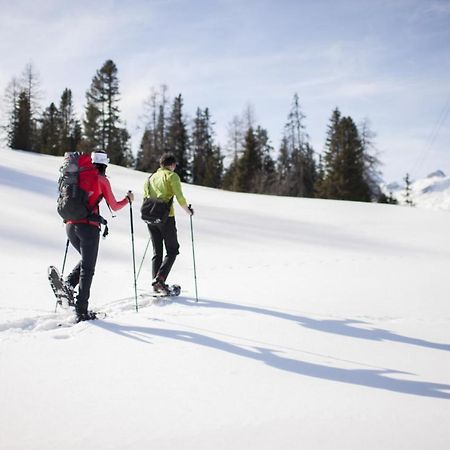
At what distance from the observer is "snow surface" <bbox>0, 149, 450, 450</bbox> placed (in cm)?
232

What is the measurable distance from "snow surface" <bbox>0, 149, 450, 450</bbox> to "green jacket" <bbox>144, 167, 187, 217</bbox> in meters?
1.49

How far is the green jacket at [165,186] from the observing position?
5.58 metres

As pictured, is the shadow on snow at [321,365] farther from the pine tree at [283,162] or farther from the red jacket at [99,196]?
the pine tree at [283,162]

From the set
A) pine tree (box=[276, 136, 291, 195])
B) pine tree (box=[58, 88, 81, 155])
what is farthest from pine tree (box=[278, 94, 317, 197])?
pine tree (box=[58, 88, 81, 155])

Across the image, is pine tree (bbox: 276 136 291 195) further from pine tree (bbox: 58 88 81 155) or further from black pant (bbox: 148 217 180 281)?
black pant (bbox: 148 217 180 281)

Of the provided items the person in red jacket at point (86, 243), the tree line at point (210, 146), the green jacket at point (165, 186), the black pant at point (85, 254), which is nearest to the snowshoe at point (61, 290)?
the person in red jacket at point (86, 243)

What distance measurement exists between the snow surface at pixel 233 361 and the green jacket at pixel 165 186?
1487mm

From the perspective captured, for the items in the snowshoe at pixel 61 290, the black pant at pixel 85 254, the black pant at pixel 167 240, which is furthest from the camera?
the black pant at pixel 167 240

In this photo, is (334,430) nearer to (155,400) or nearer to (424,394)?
(424,394)

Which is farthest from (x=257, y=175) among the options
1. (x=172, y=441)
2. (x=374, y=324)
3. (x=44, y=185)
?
(x=172, y=441)

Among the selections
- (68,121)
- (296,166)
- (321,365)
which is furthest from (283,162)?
(321,365)

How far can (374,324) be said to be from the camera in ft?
15.3

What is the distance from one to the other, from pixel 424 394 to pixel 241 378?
133 centimetres

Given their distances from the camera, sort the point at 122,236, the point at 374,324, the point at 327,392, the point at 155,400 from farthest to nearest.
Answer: the point at 122,236 → the point at 374,324 → the point at 327,392 → the point at 155,400
